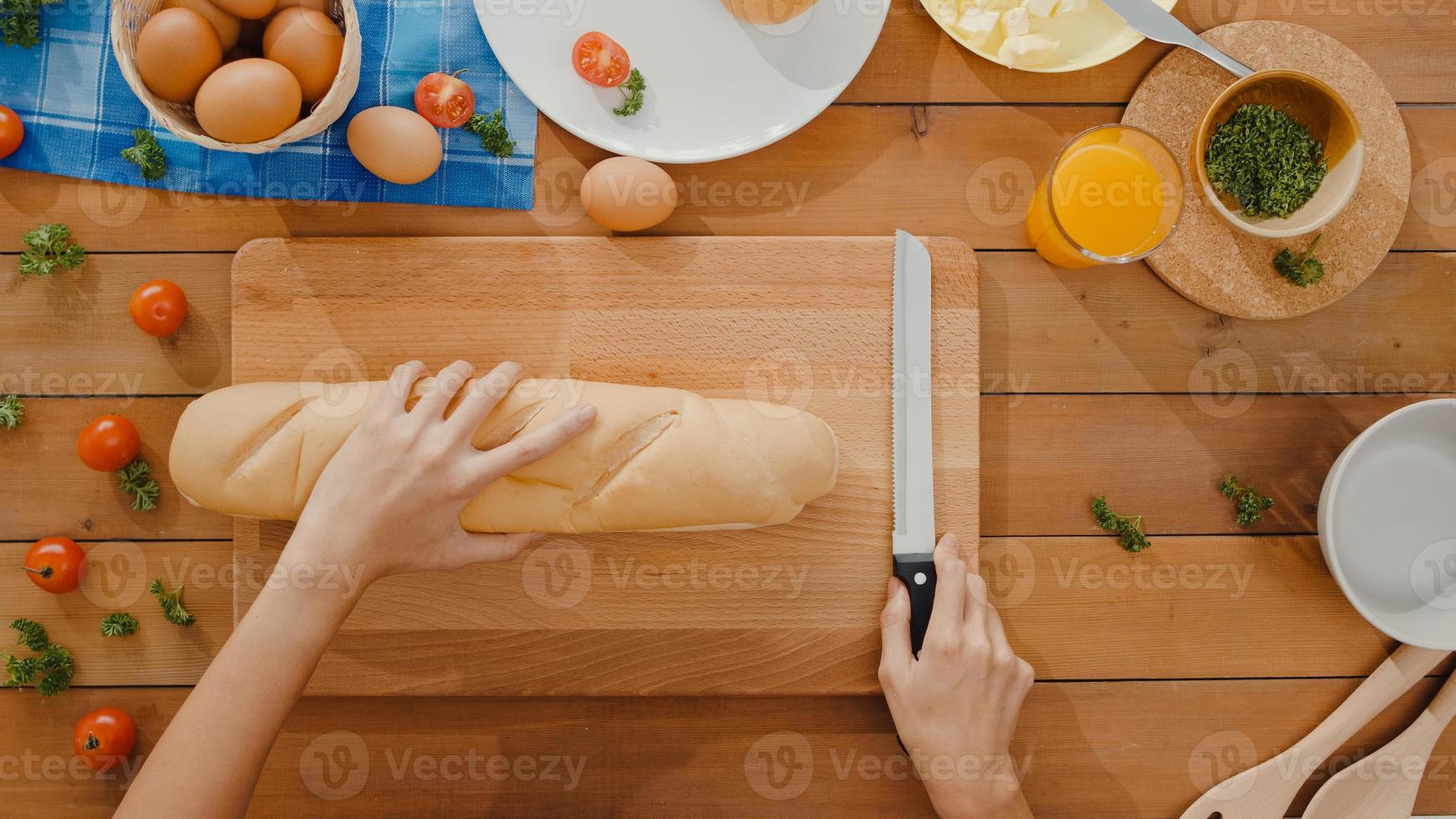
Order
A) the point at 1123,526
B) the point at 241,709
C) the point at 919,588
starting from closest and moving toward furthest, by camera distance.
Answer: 1. the point at 241,709
2. the point at 919,588
3. the point at 1123,526

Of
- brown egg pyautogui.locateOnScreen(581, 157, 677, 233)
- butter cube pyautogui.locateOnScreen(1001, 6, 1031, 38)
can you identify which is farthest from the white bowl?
brown egg pyautogui.locateOnScreen(581, 157, 677, 233)

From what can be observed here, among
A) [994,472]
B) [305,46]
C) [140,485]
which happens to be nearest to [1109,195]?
[994,472]

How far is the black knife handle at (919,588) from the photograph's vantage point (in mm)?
1263

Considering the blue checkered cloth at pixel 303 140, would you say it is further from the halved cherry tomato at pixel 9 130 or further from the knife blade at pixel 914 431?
the knife blade at pixel 914 431

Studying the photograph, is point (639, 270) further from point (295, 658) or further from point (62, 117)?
point (62, 117)

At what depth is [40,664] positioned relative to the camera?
4.32 feet

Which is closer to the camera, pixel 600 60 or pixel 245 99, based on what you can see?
pixel 245 99

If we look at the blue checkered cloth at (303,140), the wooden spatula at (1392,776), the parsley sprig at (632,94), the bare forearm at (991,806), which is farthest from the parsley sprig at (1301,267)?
the blue checkered cloth at (303,140)

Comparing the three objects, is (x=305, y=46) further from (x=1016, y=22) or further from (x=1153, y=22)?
(x=1153, y=22)

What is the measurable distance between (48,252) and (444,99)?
701mm

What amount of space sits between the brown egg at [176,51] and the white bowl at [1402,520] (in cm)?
178

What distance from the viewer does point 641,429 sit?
119cm

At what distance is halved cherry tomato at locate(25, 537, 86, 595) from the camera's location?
4.25 ft

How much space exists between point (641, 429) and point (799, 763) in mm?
642
